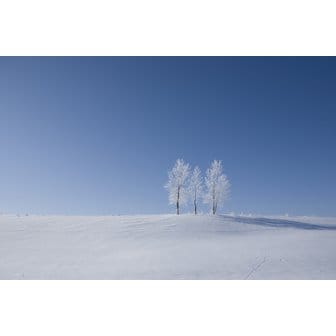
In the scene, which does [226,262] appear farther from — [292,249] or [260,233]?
[260,233]

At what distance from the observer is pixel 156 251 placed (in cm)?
1747

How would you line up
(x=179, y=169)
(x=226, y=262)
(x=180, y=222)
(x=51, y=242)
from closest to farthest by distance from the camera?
(x=226, y=262)
(x=51, y=242)
(x=180, y=222)
(x=179, y=169)

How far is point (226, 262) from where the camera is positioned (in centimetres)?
1436

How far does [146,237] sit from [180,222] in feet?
20.3

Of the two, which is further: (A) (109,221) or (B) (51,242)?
(A) (109,221)

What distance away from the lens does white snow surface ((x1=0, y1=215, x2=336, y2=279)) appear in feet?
43.0

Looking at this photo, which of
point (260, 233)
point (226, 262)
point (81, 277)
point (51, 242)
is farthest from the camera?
point (260, 233)

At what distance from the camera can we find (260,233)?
25.1 metres

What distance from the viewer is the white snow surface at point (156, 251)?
13094 millimetres

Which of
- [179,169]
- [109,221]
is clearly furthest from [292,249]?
[179,169]
